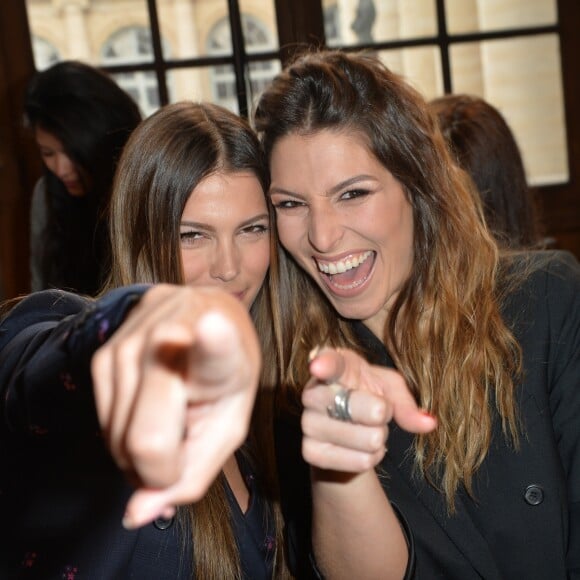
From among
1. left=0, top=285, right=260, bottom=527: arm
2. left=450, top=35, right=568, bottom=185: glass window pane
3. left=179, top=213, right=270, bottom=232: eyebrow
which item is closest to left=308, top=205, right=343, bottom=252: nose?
left=179, top=213, right=270, bottom=232: eyebrow

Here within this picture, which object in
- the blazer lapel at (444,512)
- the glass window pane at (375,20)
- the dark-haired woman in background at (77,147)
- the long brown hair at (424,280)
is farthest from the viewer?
the glass window pane at (375,20)

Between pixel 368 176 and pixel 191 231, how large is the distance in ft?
1.07

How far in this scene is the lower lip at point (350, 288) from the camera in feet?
5.33

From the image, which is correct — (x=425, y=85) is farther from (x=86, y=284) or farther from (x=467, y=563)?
(x=467, y=563)

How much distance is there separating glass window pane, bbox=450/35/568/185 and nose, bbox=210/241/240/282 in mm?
1956

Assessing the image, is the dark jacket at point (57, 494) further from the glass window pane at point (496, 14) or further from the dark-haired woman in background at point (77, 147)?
the glass window pane at point (496, 14)

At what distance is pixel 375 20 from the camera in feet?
10.7

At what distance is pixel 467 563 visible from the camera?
146 centimetres

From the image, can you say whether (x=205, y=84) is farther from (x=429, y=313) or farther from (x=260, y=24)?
(x=429, y=313)

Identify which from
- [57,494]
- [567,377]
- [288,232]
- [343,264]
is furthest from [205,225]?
[567,377]

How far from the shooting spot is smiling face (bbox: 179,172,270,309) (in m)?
1.60

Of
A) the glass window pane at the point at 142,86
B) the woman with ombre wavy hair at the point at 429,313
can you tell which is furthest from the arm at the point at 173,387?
the glass window pane at the point at 142,86

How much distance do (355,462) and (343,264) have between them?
71 cm

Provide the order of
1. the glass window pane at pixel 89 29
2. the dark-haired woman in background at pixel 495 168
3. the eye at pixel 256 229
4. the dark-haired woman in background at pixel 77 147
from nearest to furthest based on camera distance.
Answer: the eye at pixel 256 229, the dark-haired woman in background at pixel 495 168, the dark-haired woman in background at pixel 77 147, the glass window pane at pixel 89 29
